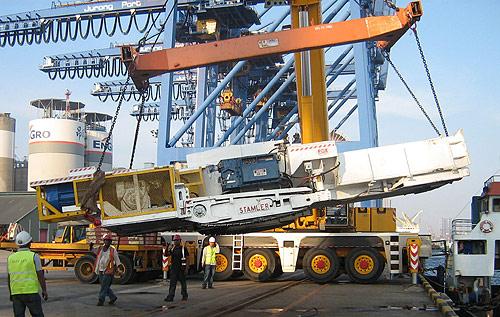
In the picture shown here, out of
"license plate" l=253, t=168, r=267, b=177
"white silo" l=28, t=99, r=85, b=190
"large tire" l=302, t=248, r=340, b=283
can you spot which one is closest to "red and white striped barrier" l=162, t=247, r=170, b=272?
"large tire" l=302, t=248, r=340, b=283

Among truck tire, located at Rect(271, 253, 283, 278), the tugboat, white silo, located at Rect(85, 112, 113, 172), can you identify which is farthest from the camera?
white silo, located at Rect(85, 112, 113, 172)

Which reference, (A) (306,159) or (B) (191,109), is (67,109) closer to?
(B) (191,109)

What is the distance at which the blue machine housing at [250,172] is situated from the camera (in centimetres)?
1277

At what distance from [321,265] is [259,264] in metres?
1.93

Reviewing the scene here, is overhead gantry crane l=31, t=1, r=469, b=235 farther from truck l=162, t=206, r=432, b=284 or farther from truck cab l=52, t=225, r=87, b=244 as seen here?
truck cab l=52, t=225, r=87, b=244

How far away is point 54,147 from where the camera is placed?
62.2 metres

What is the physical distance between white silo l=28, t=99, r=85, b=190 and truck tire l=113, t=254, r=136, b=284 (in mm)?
44636

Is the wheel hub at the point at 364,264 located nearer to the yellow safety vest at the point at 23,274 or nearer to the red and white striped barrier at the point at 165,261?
Result: the red and white striped barrier at the point at 165,261

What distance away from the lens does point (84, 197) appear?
40.6ft

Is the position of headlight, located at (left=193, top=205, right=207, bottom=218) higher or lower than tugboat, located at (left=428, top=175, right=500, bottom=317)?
higher

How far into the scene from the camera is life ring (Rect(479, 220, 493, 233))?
1846 cm

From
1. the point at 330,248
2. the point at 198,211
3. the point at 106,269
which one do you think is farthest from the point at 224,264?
the point at 198,211

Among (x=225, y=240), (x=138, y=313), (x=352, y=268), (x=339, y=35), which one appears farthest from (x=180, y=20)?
(x=138, y=313)

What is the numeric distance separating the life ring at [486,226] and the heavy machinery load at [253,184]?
5613 mm
